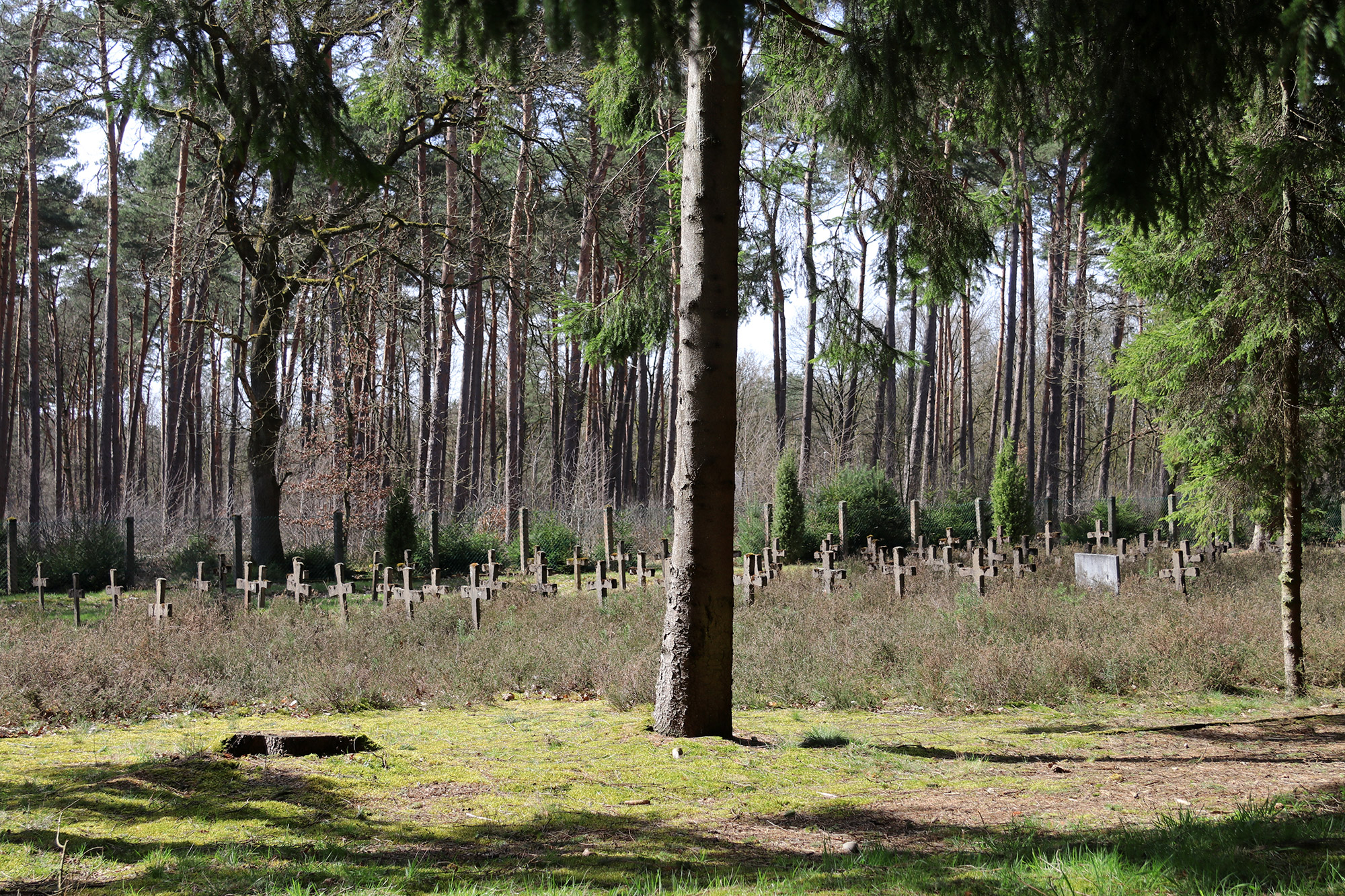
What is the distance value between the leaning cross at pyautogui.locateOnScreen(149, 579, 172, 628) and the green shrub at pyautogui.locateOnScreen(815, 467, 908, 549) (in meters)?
14.8

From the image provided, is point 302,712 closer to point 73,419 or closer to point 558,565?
point 558,565

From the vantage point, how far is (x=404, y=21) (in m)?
7.07

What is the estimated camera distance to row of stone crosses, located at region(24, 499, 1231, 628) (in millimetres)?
12320

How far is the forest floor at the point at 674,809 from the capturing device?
3.34 meters

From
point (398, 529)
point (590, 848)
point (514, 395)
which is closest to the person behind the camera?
point (590, 848)

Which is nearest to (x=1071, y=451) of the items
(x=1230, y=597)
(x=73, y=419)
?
(x=1230, y=597)

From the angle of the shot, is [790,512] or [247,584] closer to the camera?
[247,584]

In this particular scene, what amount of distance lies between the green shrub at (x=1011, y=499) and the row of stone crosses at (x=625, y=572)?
5.00ft

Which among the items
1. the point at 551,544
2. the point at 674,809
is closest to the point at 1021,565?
the point at 551,544

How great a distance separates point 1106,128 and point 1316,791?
3472mm

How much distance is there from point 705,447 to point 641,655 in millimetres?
2993

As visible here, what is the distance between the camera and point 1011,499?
23.7 meters

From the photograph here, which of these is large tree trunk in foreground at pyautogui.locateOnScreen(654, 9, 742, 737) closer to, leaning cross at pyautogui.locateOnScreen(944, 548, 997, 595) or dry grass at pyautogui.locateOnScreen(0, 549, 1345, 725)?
dry grass at pyautogui.locateOnScreen(0, 549, 1345, 725)

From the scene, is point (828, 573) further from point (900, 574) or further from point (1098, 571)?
point (1098, 571)
